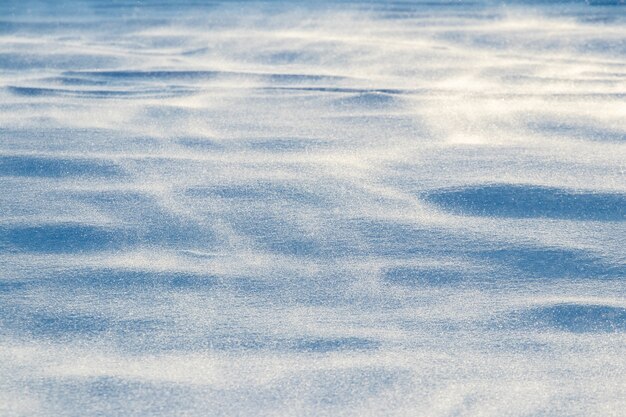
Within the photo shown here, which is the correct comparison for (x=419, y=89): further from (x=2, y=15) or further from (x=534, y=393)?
(x=2, y=15)

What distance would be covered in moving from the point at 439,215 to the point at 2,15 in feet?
9.74

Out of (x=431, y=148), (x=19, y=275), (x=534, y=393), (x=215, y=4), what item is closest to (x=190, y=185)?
(x=19, y=275)

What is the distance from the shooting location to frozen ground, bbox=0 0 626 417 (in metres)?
1.32

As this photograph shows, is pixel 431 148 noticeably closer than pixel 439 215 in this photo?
No

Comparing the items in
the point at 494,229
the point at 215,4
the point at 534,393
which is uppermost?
the point at 215,4

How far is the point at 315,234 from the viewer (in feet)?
5.90

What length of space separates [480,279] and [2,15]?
321cm

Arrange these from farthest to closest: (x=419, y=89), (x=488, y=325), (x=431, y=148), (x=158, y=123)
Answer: (x=419, y=89), (x=158, y=123), (x=431, y=148), (x=488, y=325)

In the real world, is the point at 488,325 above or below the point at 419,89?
below

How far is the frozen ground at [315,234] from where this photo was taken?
132 cm

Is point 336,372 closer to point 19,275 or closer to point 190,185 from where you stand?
point 19,275

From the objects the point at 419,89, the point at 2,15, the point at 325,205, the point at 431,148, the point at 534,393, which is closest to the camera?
the point at 534,393

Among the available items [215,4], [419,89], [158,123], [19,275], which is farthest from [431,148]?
[215,4]

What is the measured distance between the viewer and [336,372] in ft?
4.39
